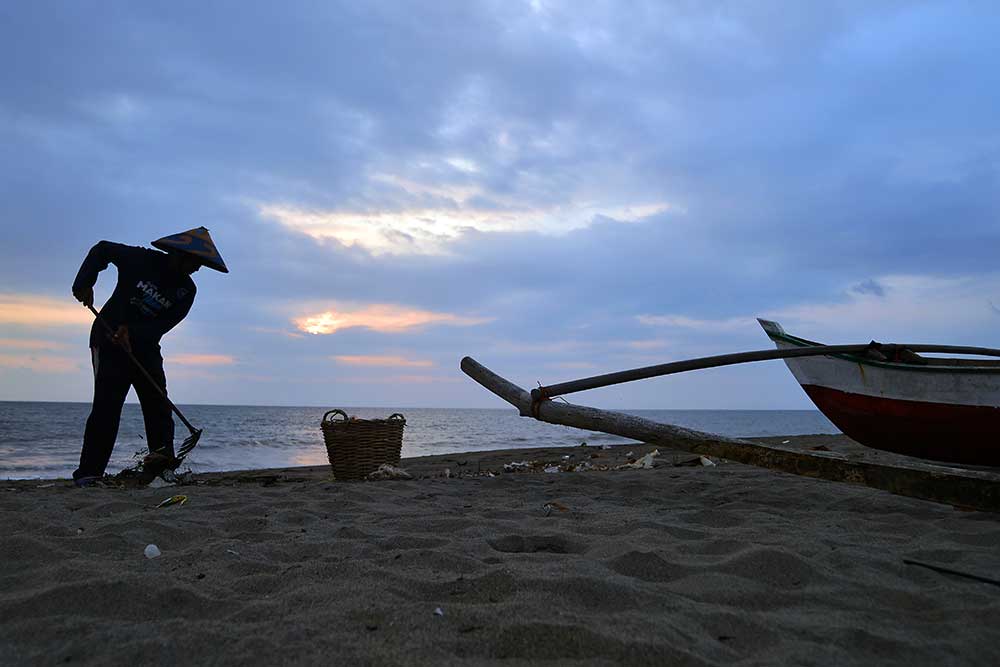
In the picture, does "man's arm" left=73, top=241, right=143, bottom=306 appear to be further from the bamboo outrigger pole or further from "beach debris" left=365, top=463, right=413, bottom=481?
the bamboo outrigger pole

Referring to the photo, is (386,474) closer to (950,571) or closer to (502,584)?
(502,584)

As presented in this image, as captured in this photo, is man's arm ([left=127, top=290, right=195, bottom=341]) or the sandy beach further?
man's arm ([left=127, top=290, right=195, bottom=341])

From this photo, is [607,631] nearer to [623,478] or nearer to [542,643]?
[542,643]

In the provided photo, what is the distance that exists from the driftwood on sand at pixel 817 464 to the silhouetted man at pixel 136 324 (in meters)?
3.10

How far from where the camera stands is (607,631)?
1.50 metres

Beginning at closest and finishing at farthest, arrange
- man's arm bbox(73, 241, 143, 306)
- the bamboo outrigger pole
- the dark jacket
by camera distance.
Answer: the bamboo outrigger pole
man's arm bbox(73, 241, 143, 306)
the dark jacket

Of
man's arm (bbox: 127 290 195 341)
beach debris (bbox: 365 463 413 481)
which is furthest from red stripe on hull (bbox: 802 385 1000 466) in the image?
man's arm (bbox: 127 290 195 341)

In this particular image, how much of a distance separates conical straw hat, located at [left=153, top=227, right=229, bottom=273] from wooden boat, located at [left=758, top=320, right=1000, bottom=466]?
493 centimetres

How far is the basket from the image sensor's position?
536 centimetres

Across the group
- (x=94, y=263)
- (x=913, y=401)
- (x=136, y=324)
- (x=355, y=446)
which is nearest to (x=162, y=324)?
(x=136, y=324)

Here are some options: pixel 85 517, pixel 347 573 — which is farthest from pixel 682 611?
pixel 85 517

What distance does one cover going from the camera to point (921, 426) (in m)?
4.54

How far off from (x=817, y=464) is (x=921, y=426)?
2.35 m

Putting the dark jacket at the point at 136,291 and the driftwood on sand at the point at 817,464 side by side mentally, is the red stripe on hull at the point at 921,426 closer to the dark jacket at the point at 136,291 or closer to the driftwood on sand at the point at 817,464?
the driftwood on sand at the point at 817,464
